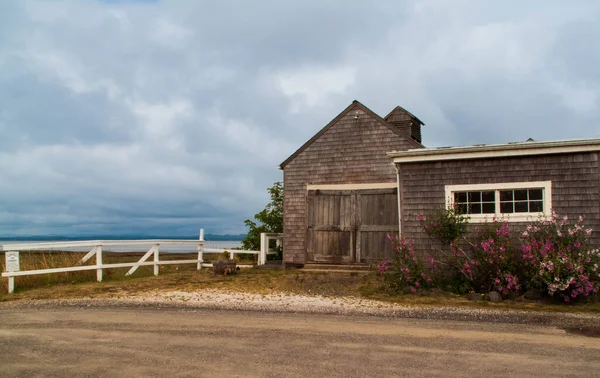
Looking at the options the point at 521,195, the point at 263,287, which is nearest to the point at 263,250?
the point at 263,287

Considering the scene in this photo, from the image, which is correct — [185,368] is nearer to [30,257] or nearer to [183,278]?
[183,278]

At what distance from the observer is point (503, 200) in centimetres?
1209

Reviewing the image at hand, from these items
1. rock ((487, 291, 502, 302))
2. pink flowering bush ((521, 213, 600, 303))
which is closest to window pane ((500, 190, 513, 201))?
pink flowering bush ((521, 213, 600, 303))

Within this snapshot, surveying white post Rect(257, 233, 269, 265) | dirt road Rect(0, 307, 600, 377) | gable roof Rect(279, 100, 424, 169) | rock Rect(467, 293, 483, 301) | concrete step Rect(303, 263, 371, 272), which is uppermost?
gable roof Rect(279, 100, 424, 169)

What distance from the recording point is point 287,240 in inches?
674

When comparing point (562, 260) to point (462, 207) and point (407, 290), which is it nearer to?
point (462, 207)

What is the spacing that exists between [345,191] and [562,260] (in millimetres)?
7560

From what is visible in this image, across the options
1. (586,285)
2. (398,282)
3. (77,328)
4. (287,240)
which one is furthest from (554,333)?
(287,240)

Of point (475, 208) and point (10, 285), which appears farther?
point (10, 285)

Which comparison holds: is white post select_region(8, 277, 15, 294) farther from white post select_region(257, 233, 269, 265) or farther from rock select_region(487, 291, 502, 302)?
rock select_region(487, 291, 502, 302)

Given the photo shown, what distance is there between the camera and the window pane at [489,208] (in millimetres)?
12133

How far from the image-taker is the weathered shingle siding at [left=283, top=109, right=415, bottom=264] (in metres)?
16.4

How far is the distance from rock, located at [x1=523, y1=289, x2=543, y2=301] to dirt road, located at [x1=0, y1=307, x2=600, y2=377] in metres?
2.73

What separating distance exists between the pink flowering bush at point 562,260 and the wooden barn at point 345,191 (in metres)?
5.32
